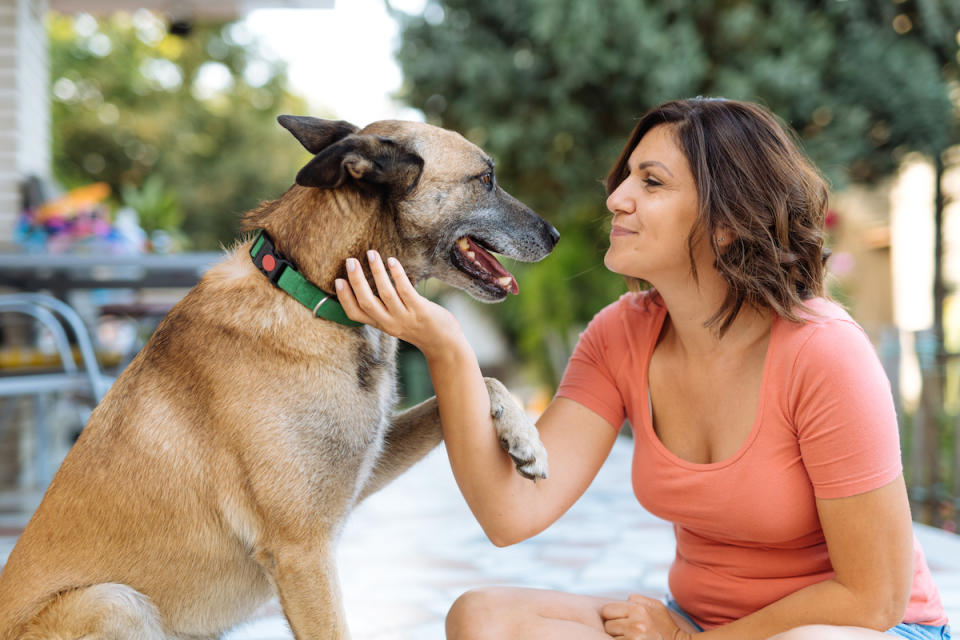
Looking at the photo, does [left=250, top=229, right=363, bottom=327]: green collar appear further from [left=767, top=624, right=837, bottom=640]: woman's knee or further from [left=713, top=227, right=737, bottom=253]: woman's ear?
[left=767, top=624, right=837, bottom=640]: woman's knee

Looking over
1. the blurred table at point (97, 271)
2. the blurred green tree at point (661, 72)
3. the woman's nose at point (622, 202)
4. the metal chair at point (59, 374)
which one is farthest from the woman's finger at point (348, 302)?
the blurred green tree at point (661, 72)

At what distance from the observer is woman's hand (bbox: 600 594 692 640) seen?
170 centimetres

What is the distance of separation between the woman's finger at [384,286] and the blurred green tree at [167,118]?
17.1 m

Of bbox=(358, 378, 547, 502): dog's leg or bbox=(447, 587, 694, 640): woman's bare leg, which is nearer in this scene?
bbox=(358, 378, 547, 502): dog's leg

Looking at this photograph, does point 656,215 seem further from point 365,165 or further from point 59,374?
point 59,374

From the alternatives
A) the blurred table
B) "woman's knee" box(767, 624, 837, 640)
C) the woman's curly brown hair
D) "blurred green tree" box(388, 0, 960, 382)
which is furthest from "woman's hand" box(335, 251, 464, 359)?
"blurred green tree" box(388, 0, 960, 382)

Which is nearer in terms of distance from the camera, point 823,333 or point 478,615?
point 823,333

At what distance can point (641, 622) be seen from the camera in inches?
67.2

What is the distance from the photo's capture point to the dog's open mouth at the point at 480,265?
71.1 inches

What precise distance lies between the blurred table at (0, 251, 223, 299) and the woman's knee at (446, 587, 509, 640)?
2034mm

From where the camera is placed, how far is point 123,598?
1443 millimetres

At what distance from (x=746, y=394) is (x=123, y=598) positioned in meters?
1.22

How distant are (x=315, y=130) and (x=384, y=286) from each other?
40 centimetres

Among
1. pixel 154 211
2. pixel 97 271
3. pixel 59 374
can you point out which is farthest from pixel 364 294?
pixel 154 211
